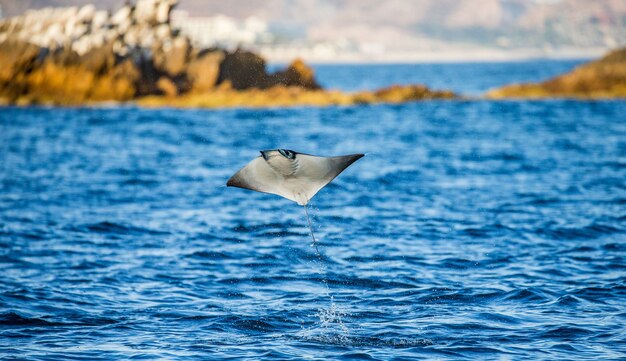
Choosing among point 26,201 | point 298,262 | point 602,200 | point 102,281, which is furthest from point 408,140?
point 102,281

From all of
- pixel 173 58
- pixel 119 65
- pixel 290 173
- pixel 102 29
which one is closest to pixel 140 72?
pixel 119 65

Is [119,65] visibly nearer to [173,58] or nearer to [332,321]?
[173,58]

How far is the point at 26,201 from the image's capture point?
20547 millimetres

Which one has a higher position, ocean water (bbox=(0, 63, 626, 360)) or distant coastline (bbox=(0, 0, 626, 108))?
distant coastline (bbox=(0, 0, 626, 108))

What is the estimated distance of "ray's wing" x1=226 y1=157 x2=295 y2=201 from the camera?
32.8ft

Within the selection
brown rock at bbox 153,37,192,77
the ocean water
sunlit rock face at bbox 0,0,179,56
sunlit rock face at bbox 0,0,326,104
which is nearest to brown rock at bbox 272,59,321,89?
sunlit rock face at bbox 0,0,326,104

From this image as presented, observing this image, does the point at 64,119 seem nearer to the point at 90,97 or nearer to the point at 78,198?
the point at 90,97

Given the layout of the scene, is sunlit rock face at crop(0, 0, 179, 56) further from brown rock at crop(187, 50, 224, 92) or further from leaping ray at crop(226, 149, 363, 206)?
leaping ray at crop(226, 149, 363, 206)

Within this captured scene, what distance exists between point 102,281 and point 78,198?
8.78 meters

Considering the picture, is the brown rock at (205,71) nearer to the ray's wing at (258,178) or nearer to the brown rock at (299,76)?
the brown rock at (299,76)

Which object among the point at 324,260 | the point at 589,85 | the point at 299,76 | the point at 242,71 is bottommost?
the point at 324,260

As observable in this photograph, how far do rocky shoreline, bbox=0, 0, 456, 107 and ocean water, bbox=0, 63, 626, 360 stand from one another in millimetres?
21462

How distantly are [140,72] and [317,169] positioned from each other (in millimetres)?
44698

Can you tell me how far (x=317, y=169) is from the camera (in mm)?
9922
